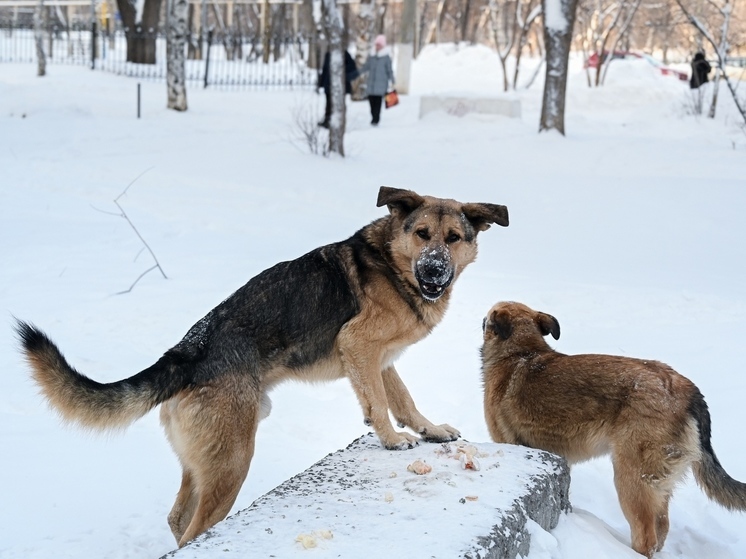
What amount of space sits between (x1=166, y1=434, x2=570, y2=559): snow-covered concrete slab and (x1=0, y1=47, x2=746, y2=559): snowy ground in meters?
0.27

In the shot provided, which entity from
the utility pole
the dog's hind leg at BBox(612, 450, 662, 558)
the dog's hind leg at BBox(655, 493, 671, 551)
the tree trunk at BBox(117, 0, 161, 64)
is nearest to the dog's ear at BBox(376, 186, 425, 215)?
the dog's hind leg at BBox(612, 450, 662, 558)

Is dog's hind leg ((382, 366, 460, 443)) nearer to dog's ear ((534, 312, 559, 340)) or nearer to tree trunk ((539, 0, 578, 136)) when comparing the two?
dog's ear ((534, 312, 559, 340))

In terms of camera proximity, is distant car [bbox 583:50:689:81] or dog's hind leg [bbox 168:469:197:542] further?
distant car [bbox 583:50:689:81]

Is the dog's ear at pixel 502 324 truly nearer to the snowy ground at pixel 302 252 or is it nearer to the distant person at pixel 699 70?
the snowy ground at pixel 302 252

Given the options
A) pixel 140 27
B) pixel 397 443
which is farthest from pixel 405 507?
pixel 140 27

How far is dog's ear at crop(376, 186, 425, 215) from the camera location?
4.79 meters

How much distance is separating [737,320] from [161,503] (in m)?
5.79

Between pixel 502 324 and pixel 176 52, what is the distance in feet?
52.8

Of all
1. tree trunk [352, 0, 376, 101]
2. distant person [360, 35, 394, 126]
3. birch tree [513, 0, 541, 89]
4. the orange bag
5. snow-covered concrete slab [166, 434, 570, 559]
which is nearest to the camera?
snow-covered concrete slab [166, 434, 570, 559]

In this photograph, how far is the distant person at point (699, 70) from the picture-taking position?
1011 inches

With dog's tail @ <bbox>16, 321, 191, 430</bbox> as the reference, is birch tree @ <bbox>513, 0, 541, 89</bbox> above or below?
above

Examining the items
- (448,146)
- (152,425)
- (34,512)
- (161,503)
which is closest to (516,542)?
(161,503)

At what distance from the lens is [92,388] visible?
12.7ft

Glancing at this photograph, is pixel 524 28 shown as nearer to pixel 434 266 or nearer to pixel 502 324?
pixel 502 324
